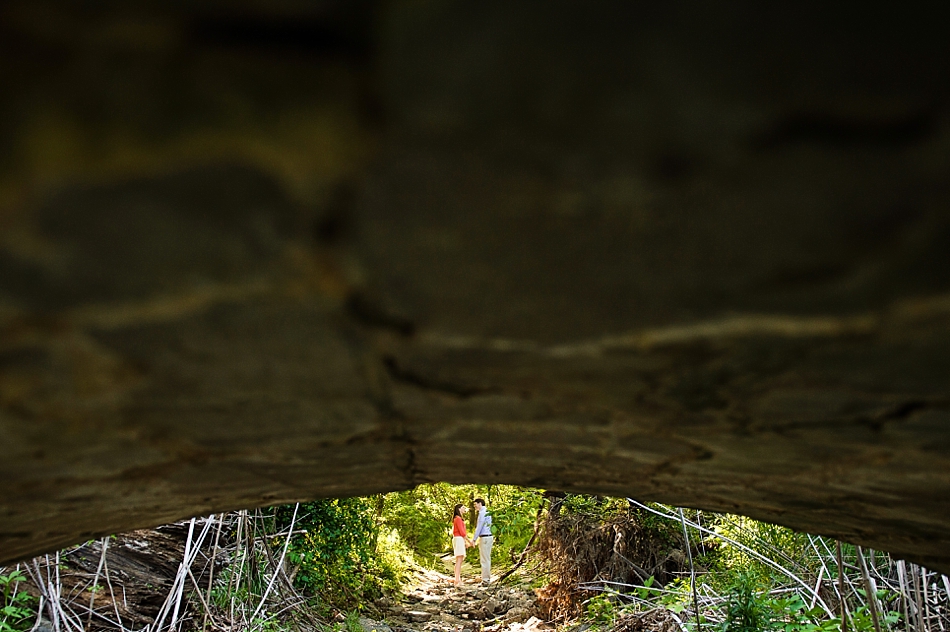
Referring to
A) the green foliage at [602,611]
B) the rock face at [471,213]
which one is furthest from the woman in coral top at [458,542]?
the rock face at [471,213]

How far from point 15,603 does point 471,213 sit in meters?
3.55

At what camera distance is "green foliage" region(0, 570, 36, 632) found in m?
3.01

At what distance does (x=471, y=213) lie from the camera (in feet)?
1.94

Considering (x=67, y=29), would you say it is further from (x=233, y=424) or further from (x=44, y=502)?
(x=44, y=502)

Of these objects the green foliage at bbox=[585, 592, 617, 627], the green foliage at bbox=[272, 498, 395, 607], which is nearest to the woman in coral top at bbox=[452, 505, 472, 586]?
the green foliage at bbox=[272, 498, 395, 607]

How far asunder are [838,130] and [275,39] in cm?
41

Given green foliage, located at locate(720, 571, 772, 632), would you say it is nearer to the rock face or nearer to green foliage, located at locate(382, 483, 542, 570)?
the rock face

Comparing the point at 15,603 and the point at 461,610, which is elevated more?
the point at 15,603

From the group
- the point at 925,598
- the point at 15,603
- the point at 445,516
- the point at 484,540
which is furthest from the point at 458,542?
the point at 925,598

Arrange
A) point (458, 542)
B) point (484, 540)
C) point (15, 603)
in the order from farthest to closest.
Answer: point (458, 542), point (484, 540), point (15, 603)

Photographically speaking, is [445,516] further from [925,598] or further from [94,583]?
[925,598]

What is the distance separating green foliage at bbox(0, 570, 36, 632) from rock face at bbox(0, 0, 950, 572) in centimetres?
267

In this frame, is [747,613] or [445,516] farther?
[445,516]

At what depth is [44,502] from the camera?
1211 millimetres
